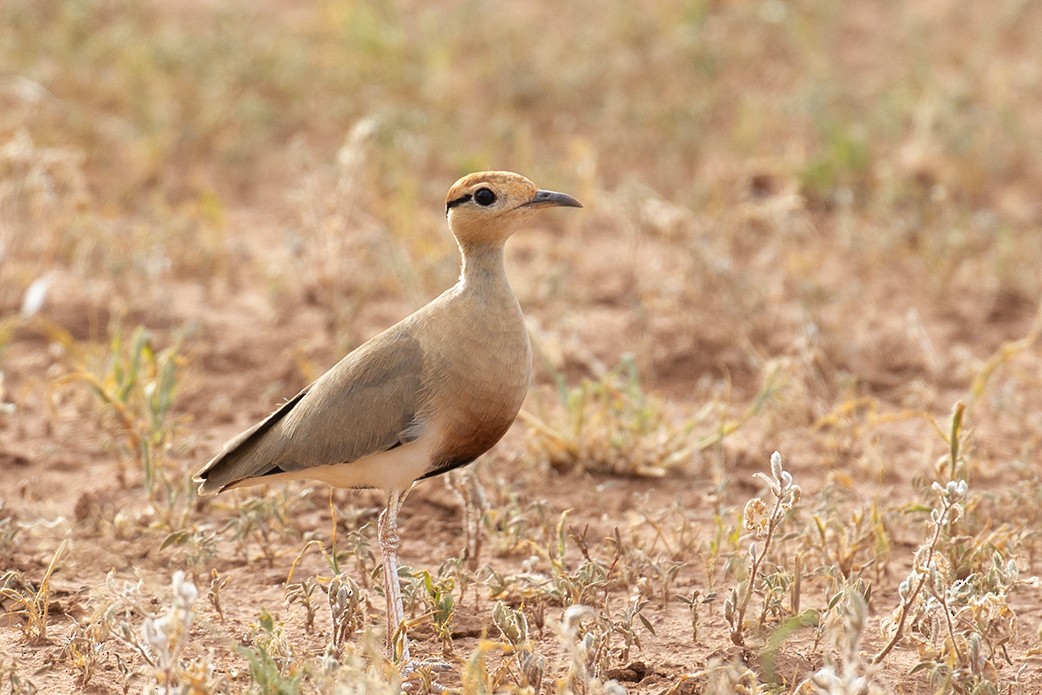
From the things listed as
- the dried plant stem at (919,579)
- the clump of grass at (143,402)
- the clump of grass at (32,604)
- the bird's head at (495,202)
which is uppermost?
the bird's head at (495,202)

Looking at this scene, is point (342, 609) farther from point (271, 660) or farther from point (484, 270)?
point (484, 270)

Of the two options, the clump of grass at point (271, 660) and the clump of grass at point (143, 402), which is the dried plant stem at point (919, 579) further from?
the clump of grass at point (143, 402)

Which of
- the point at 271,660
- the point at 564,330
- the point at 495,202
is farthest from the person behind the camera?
the point at 564,330

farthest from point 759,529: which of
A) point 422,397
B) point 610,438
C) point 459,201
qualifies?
point 610,438

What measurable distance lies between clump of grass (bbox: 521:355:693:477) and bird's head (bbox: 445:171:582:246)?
1046mm

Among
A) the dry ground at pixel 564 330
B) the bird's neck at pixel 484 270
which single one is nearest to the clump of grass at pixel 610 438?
the dry ground at pixel 564 330

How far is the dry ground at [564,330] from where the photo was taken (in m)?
3.86

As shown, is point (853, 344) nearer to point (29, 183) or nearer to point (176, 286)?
point (176, 286)

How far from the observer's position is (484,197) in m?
4.07

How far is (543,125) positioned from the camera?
8.35 meters

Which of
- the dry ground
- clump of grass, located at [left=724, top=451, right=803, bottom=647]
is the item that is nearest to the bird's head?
the dry ground

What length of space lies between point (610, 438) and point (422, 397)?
132 centimetres

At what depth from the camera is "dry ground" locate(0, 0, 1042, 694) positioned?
3.86m

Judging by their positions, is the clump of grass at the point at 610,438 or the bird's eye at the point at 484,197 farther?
the clump of grass at the point at 610,438
